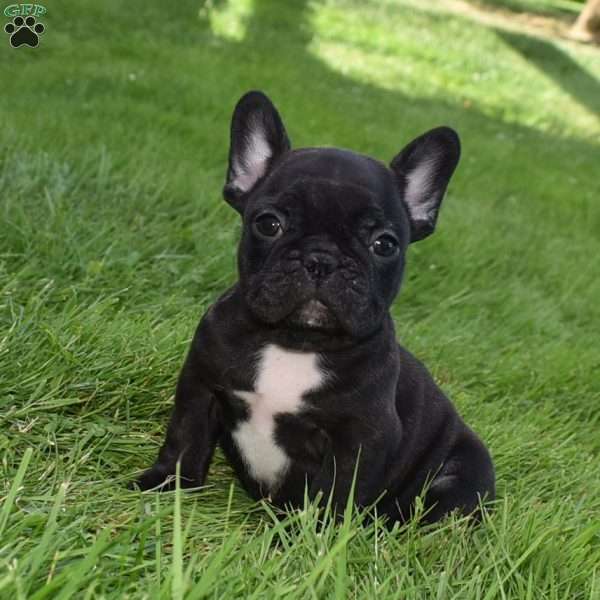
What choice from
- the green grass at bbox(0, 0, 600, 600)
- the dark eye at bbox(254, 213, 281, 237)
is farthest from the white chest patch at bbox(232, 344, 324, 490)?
the dark eye at bbox(254, 213, 281, 237)

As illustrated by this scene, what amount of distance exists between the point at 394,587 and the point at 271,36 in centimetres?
1084

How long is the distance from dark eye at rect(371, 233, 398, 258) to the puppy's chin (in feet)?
0.93

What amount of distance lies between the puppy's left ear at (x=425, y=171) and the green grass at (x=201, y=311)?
1.11 meters

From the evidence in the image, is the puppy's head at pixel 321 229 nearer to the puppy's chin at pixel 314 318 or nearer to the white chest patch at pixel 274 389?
the puppy's chin at pixel 314 318

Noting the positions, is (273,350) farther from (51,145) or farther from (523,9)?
(523,9)

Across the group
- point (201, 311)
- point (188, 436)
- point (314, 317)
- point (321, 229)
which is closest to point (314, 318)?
point (314, 317)

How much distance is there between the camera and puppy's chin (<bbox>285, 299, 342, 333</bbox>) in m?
2.82

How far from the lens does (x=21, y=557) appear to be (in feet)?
7.08

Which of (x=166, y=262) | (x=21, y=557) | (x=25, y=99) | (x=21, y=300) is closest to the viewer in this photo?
(x=21, y=557)

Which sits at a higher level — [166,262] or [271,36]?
[166,262]

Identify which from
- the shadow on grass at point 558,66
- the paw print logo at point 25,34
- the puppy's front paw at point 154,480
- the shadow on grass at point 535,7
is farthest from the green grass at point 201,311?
the shadow on grass at point 535,7

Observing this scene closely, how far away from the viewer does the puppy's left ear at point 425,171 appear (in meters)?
3.19

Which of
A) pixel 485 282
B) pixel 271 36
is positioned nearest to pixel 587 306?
pixel 485 282

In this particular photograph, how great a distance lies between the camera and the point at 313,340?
2.98 m
